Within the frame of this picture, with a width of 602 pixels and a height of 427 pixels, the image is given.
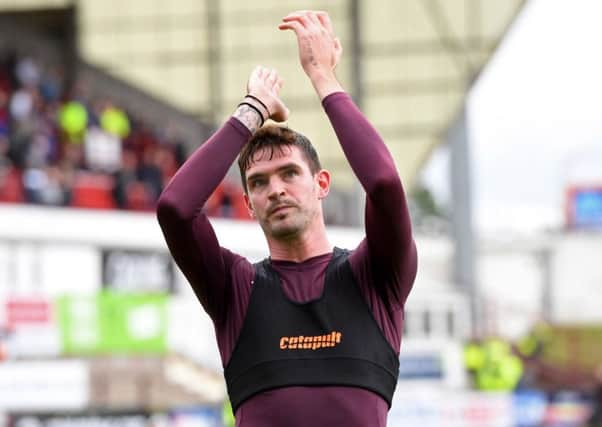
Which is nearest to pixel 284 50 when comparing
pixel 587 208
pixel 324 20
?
pixel 324 20

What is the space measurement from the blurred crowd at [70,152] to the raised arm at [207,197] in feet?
54.0

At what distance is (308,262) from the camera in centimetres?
399

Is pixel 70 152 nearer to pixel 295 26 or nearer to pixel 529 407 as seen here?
pixel 529 407

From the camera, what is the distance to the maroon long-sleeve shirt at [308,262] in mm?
3756

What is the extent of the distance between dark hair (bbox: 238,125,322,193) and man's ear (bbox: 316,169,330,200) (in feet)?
0.08

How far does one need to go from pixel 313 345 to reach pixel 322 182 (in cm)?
47

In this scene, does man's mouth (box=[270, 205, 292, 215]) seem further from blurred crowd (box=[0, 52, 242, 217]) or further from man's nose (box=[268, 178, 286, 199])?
blurred crowd (box=[0, 52, 242, 217])

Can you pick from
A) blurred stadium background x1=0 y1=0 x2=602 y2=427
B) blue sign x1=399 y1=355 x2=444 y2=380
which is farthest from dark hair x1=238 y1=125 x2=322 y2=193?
blue sign x1=399 y1=355 x2=444 y2=380

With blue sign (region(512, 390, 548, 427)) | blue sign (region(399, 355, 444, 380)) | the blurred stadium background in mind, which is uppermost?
the blurred stadium background

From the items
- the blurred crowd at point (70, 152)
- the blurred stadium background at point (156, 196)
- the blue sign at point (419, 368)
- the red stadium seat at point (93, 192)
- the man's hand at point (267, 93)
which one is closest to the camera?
the man's hand at point (267, 93)

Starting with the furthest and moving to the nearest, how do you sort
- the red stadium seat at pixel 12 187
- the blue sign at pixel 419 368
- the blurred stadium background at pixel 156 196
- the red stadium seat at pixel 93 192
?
the blue sign at pixel 419 368, the red stadium seat at pixel 93 192, the red stadium seat at pixel 12 187, the blurred stadium background at pixel 156 196

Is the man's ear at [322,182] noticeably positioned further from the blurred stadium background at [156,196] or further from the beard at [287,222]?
the blurred stadium background at [156,196]

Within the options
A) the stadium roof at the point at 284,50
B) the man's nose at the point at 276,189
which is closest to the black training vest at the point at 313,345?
the man's nose at the point at 276,189

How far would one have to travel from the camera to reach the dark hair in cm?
393
